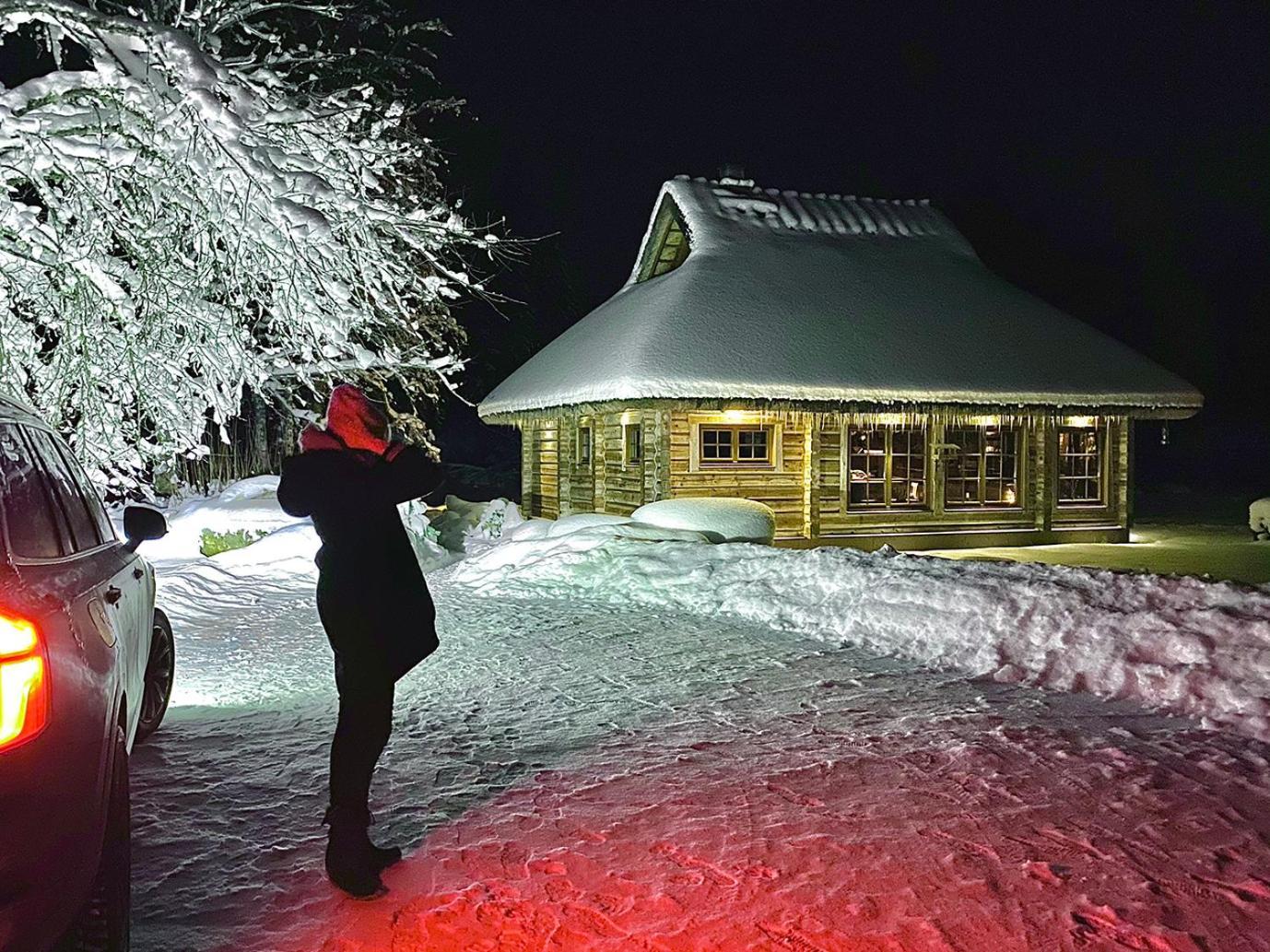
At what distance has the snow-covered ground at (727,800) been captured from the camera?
3762 mm

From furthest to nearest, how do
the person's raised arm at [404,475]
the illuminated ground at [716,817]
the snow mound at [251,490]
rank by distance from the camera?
the snow mound at [251,490]
the person's raised arm at [404,475]
the illuminated ground at [716,817]

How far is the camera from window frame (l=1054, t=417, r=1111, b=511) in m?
20.2

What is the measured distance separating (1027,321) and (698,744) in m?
16.9

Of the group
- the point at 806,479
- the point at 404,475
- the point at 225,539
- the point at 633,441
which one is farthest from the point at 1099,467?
the point at 404,475

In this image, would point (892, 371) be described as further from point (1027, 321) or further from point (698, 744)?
point (698, 744)

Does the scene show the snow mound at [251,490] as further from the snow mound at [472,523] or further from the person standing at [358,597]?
the person standing at [358,597]

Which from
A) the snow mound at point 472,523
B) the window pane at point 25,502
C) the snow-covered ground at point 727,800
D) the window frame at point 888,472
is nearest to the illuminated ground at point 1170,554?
the window frame at point 888,472

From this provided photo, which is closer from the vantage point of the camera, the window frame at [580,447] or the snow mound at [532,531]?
the snow mound at [532,531]

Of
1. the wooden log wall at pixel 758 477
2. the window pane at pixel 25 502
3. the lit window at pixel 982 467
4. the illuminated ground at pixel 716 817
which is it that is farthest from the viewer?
the lit window at pixel 982 467

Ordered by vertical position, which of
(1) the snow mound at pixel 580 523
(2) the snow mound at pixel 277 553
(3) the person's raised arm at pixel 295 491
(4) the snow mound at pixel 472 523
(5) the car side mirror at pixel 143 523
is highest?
(3) the person's raised arm at pixel 295 491

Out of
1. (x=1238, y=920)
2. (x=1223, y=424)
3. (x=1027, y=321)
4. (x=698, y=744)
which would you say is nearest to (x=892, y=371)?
(x=1027, y=321)

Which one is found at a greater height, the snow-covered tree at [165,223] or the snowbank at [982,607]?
the snow-covered tree at [165,223]

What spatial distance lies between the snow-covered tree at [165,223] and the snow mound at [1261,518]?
1740 centimetres

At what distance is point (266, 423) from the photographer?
106ft
